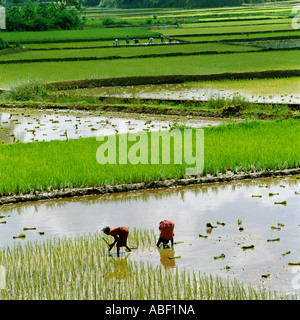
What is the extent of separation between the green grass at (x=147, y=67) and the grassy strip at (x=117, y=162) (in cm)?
731

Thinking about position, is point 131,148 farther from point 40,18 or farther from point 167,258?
point 40,18

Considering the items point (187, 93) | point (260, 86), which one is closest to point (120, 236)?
point (187, 93)

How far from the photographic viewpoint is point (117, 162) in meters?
8.22

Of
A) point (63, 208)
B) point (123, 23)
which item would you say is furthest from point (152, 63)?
point (123, 23)

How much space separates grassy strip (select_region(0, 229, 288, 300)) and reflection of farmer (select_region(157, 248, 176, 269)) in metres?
0.11

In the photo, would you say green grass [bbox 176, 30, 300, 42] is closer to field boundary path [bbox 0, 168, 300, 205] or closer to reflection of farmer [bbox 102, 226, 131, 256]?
field boundary path [bbox 0, 168, 300, 205]

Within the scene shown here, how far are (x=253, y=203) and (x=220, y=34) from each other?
23202 mm

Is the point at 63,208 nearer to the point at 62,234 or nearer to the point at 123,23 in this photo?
the point at 62,234

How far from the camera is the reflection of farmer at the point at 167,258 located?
512 cm

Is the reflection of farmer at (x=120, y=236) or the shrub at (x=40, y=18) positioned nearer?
the reflection of farmer at (x=120, y=236)

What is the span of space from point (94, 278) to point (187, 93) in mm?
10306

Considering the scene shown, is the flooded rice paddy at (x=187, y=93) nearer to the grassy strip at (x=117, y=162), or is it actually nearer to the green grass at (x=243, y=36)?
the grassy strip at (x=117, y=162)

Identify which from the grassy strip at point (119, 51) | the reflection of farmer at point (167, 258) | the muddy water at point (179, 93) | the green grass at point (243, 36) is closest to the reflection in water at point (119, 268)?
the reflection of farmer at point (167, 258)

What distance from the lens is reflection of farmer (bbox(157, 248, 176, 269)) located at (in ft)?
16.8
